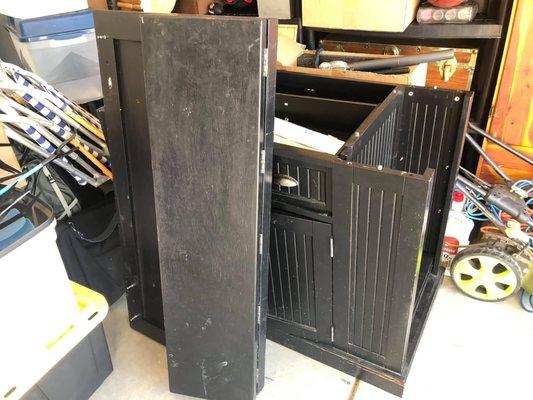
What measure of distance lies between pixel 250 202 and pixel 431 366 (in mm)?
836

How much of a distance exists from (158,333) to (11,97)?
846 millimetres

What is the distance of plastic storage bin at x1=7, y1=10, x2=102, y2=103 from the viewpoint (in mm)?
1701

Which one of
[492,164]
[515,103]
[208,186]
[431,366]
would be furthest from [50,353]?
[515,103]

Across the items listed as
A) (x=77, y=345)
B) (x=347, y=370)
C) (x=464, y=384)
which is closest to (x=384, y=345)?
(x=347, y=370)

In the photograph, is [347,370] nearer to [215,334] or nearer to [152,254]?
[215,334]

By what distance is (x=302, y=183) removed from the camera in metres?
1.17

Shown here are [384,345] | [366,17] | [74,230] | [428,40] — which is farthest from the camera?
[428,40]

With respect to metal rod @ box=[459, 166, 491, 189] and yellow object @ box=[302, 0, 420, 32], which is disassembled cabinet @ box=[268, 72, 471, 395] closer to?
metal rod @ box=[459, 166, 491, 189]

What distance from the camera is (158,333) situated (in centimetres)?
147

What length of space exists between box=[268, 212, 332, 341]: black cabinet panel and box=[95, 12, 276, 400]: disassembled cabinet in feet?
0.53

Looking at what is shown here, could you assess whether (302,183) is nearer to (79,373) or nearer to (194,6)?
(79,373)

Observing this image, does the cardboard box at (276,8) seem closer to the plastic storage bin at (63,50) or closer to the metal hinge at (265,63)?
the plastic storage bin at (63,50)

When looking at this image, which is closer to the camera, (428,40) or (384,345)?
(384,345)

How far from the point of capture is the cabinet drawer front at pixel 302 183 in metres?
1.13
